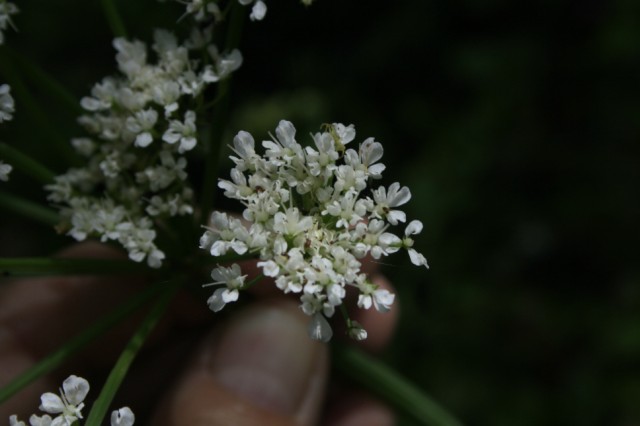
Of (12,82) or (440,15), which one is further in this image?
(440,15)

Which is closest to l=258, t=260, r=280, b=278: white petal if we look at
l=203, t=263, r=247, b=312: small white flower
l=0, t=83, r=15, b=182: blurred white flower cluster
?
l=203, t=263, r=247, b=312: small white flower

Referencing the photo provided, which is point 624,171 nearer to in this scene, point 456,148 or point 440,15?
point 456,148

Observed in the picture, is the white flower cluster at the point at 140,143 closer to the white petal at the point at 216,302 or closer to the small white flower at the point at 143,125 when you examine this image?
the small white flower at the point at 143,125

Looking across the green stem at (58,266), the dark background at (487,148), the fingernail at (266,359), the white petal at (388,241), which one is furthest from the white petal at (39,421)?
the dark background at (487,148)

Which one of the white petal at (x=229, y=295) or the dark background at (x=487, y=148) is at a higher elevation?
the dark background at (x=487, y=148)

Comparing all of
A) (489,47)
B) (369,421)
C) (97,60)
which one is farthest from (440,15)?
(369,421)

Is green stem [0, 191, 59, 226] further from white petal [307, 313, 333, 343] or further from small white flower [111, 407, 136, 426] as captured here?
white petal [307, 313, 333, 343]
